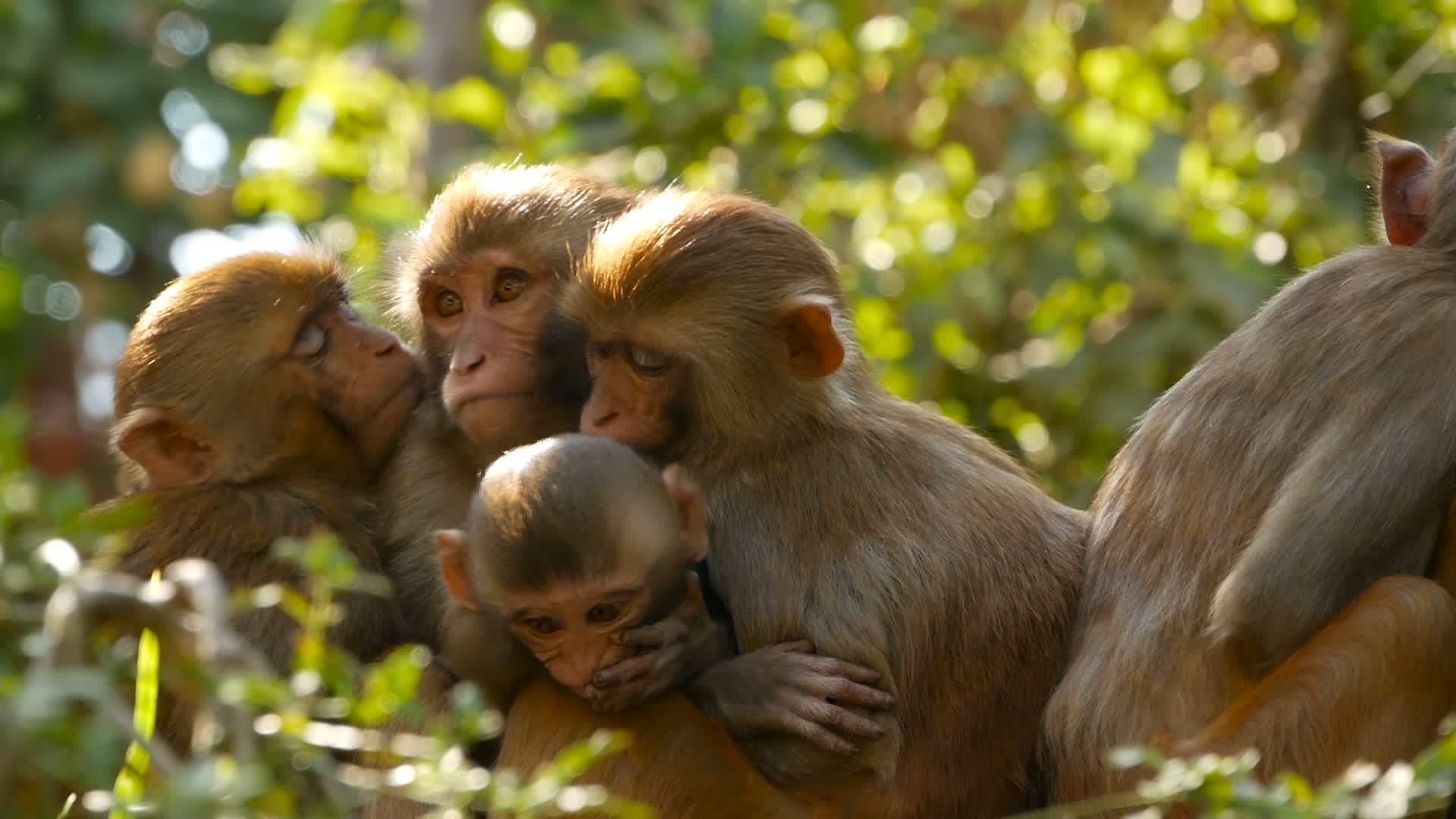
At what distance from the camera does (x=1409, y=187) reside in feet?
16.3

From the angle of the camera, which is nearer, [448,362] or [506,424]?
[506,424]

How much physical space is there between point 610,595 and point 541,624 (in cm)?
18

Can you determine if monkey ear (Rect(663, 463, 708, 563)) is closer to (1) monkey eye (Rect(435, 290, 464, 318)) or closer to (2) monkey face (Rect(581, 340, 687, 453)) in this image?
(2) monkey face (Rect(581, 340, 687, 453))

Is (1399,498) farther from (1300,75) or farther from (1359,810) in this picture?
(1300,75)

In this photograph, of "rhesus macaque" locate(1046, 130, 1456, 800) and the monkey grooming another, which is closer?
"rhesus macaque" locate(1046, 130, 1456, 800)

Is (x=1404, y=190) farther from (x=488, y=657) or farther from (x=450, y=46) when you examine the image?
(x=450, y=46)

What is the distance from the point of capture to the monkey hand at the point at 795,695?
14.8 ft

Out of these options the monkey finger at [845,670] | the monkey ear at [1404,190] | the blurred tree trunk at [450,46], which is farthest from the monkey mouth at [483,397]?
the blurred tree trunk at [450,46]

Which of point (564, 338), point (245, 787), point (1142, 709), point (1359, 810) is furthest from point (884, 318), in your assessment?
point (245, 787)

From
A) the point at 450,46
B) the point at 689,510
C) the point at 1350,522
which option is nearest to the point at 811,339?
the point at 689,510

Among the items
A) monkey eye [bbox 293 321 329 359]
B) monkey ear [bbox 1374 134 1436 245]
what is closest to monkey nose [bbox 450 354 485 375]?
monkey eye [bbox 293 321 329 359]

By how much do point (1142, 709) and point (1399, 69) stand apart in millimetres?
3943

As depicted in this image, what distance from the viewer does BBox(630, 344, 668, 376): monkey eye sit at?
4859 millimetres

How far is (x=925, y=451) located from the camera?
5035 mm
